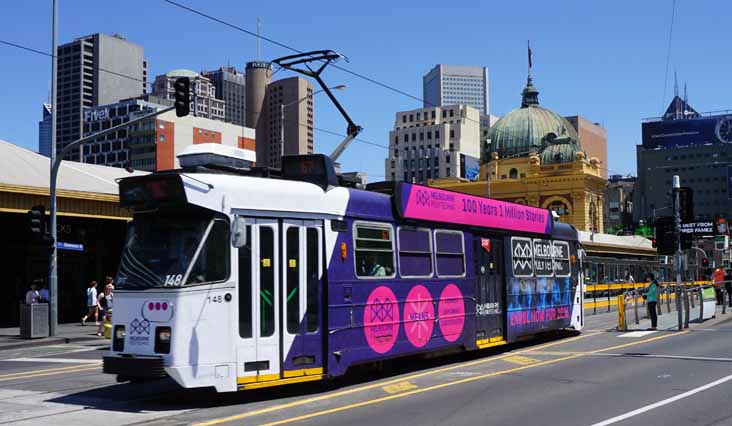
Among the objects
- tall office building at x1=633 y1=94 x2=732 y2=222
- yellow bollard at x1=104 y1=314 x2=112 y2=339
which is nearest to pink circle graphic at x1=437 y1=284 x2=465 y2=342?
yellow bollard at x1=104 y1=314 x2=112 y2=339

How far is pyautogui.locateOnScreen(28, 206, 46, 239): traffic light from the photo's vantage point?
2441cm

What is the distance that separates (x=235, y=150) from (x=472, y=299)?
18.5ft

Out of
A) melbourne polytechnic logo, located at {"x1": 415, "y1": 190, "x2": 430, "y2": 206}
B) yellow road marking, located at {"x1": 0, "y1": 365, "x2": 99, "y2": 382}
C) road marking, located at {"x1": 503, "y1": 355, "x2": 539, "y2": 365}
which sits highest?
melbourne polytechnic logo, located at {"x1": 415, "y1": 190, "x2": 430, "y2": 206}

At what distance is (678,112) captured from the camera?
177 metres

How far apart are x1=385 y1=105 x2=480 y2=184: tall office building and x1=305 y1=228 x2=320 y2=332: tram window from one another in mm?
160655

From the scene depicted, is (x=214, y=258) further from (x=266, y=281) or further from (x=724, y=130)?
(x=724, y=130)

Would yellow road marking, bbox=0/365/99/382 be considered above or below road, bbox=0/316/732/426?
below

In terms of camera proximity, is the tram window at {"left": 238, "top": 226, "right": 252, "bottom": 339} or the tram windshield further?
the tram window at {"left": 238, "top": 226, "right": 252, "bottom": 339}

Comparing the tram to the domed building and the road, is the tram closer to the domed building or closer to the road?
the road

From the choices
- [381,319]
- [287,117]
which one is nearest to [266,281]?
[381,319]

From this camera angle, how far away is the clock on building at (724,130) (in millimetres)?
132750

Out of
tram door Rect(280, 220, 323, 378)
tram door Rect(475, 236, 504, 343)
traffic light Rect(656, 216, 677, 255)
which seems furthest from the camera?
traffic light Rect(656, 216, 677, 255)

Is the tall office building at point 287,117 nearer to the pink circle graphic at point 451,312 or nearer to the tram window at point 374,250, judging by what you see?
the pink circle graphic at point 451,312

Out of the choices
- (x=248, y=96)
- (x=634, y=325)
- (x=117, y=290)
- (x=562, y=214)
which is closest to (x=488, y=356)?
(x=117, y=290)
